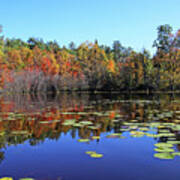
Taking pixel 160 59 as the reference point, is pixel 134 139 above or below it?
below

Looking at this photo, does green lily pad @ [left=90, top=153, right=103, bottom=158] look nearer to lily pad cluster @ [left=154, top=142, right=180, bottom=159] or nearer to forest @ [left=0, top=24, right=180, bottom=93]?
lily pad cluster @ [left=154, top=142, right=180, bottom=159]

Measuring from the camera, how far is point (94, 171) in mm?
2766

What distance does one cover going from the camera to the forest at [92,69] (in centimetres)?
2503

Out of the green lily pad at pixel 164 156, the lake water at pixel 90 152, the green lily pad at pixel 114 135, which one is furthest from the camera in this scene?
the green lily pad at pixel 114 135

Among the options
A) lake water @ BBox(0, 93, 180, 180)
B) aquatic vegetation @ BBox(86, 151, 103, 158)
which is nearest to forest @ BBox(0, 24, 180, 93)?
lake water @ BBox(0, 93, 180, 180)

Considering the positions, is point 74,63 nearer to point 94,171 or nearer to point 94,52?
point 94,52

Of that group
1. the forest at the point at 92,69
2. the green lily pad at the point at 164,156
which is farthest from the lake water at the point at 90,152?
the forest at the point at 92,69

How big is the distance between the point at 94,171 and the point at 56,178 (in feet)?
1.56

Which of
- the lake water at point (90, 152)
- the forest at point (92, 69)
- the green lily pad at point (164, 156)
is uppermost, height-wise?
the forest at point (92, 69)

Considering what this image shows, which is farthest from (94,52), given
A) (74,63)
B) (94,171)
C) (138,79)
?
(94,171)

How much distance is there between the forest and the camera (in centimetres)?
2503

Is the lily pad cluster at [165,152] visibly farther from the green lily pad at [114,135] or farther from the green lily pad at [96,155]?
the green lily pad at [114,135]

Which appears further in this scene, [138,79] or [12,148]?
[138,79]

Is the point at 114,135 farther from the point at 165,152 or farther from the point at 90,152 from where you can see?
the point at 165,152
